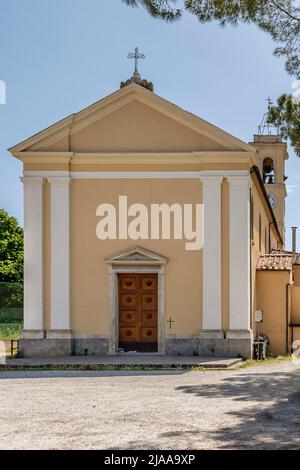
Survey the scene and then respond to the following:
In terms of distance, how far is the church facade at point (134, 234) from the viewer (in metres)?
16.5

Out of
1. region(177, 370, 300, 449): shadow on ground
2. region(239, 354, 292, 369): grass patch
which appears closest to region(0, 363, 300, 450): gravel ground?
region(177, 370, 300, 449): shadow on ground

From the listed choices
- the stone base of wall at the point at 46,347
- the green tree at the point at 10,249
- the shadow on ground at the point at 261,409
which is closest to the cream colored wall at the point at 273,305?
the shadow on ground at the point at 261,409

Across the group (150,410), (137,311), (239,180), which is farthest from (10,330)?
(150,410)

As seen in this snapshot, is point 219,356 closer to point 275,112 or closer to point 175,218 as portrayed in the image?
point 175,218

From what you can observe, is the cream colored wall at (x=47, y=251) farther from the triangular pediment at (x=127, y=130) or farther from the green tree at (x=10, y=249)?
the green tree at (x=10, y=249)

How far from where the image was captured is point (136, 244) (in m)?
16.9

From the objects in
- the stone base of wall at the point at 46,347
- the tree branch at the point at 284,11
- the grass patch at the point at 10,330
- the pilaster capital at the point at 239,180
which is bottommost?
the grass patch at the point at 10,330

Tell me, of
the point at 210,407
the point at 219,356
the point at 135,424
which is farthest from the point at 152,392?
the point at 219,356

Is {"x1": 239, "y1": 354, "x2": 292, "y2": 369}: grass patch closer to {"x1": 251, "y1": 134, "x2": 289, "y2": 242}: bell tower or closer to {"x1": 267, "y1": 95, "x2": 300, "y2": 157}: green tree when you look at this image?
{"x1": 267, "y1": 95, "x2": 300, "y2": 157}: green tree

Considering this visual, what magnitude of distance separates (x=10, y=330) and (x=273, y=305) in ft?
39.9

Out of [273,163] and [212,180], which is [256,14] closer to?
[212,180]

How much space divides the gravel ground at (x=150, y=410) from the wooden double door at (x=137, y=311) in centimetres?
326
